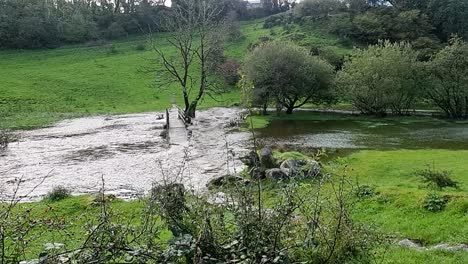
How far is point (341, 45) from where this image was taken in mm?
83188

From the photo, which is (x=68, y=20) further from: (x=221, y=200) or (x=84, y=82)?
(x=221, y=200)

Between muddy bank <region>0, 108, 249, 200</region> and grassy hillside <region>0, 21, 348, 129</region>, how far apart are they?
899 cm

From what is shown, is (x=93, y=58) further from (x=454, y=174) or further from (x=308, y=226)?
(x=308, y=226)

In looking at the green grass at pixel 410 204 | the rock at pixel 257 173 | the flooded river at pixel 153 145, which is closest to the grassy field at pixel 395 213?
the green grass at pixel 410 204

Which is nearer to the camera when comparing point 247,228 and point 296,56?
point 247,228

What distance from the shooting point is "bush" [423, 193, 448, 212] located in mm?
13188

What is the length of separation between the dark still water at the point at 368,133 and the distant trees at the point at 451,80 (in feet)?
11.6

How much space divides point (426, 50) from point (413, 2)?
32.9m

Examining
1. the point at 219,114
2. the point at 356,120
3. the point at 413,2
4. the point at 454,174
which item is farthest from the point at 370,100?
the point at 413,2

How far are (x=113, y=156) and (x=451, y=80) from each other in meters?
38.4

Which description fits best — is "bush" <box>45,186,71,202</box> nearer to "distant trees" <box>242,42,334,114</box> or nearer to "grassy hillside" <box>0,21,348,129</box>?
"grassy hillside" <box>0,21,348,129</box>

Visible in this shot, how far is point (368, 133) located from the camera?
124 feet

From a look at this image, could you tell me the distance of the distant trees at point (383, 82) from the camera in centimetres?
4947

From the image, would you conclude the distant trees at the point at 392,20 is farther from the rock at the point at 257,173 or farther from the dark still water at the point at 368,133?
the rock at the point at 257,173
